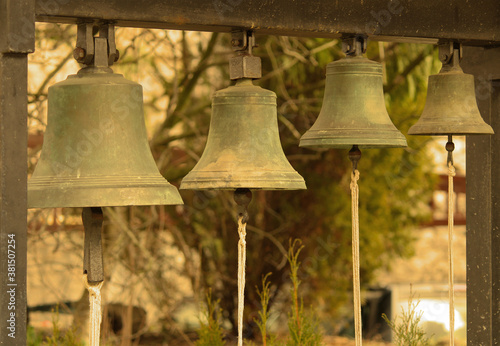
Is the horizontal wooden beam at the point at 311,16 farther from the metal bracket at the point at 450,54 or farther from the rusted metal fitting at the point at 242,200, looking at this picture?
the rusted metal fitting at the point at 242,200

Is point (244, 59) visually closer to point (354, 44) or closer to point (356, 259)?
point (354, 44)

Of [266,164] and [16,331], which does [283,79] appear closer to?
[266,164]

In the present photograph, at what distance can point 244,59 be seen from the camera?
7.87 ft

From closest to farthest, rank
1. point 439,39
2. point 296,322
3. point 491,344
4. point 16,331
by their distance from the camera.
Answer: point 16,331 < point 439,39 < point 491,344 < point 296,322

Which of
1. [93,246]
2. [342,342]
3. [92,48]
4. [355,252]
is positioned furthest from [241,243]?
[342,342]

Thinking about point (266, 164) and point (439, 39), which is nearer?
point (266, 164)

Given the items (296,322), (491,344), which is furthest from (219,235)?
(491,344)

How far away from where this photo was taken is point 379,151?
6.86 meters

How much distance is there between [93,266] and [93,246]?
0.05 m

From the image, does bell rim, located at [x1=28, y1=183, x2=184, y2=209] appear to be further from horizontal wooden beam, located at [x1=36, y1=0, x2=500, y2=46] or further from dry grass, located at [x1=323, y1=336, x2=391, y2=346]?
dry grass, located at [x1=323, y1=336, x2=391, y2=346]

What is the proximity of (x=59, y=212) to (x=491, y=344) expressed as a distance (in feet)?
11.4

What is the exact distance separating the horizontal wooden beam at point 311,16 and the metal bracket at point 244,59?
35 millimetres

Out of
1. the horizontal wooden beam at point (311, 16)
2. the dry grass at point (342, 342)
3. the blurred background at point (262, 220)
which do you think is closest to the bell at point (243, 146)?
the horizontal wooden beam at point (311, 16)

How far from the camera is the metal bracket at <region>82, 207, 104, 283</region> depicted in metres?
2.09
